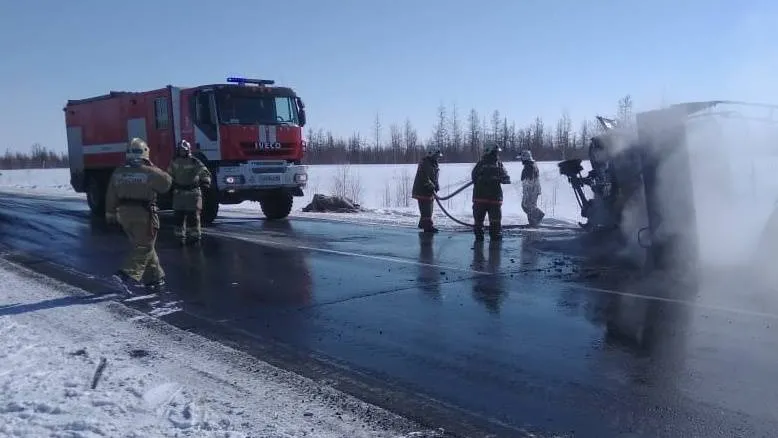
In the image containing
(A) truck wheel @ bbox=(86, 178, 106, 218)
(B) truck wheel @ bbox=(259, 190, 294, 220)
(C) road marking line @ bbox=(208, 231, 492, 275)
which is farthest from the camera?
(A) truck wheel @ bbox=(86, 178, 106, 218)

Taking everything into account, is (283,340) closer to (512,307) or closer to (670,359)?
(512,307)

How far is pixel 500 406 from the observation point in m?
4.35

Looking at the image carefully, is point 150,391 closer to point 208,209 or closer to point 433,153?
point 433,153

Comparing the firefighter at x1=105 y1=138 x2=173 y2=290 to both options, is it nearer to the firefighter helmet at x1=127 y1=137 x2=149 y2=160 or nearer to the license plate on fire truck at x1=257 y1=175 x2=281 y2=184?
the firefighter helmet at x1=127 y1=137 x2=149 y2=160

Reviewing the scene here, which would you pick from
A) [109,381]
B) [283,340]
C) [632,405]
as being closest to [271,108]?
[283,340]

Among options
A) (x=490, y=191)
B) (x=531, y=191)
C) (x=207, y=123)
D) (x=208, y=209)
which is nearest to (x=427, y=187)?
(x=490, y=191)

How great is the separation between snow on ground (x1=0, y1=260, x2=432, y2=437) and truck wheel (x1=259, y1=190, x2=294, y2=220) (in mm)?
11255

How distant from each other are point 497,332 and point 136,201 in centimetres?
437

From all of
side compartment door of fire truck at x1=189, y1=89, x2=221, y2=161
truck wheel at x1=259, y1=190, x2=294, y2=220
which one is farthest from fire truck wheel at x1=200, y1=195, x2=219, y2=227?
truck wheel at x1=259, y1=190, x2=294, y2=220

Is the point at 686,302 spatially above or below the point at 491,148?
below

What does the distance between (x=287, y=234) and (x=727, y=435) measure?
11195mm

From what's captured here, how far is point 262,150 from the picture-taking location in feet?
53.3

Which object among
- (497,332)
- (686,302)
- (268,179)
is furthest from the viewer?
(268,179)

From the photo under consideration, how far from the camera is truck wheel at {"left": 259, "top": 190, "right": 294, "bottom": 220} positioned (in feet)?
58.4
